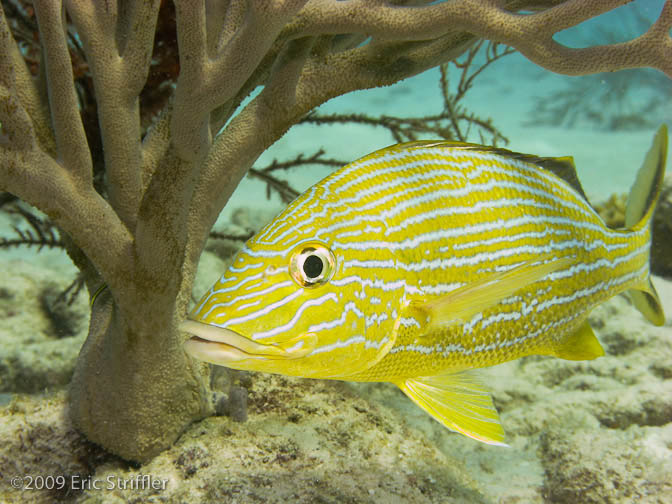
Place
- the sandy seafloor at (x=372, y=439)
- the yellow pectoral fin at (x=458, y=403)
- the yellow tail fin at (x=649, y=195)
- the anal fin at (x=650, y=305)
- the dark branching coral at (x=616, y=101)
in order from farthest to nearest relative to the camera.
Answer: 1. the dark branching coral at (x=616, y=101)
2. the anal fin at (x=650, y=305)
3. the sandy seafloor at (x=372, y=439)
4. the yellow tail fin at (x=649, y=195)
5. the yellow pectoral fin at (x=458, y=403)

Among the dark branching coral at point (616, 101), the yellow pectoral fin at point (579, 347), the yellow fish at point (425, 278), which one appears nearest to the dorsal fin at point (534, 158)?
the yellow fish at point (425, 278)

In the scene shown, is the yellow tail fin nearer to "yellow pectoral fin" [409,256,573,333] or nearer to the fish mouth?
"yellow pectoral fin" [409,256,573,333]

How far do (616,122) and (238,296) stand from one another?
29.3m

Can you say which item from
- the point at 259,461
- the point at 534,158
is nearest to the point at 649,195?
the point at 534,158

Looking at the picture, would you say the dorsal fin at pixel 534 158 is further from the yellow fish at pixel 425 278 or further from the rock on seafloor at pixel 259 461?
the rock on seafloor at pixel 259 461

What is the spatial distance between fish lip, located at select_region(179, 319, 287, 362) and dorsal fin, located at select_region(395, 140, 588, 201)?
0.96 m

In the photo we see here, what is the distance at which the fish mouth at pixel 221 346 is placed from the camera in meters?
1.15

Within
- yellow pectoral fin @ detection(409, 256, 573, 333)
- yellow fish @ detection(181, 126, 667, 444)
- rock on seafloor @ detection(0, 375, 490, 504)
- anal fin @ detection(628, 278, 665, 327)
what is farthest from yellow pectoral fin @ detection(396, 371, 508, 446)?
anal fin @ detection(628, 278, 665, 327)

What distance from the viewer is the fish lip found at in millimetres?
1150

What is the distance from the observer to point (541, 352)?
6.11ft

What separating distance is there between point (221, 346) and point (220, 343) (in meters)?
0.02

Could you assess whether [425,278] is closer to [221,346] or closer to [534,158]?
[221,346]

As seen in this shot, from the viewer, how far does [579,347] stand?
1.96 m

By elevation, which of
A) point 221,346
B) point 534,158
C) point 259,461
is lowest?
point 259,461
